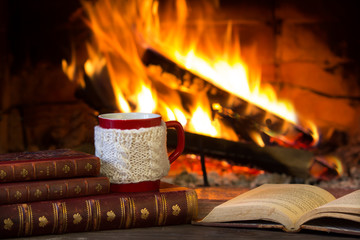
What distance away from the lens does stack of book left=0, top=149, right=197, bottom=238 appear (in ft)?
2.60

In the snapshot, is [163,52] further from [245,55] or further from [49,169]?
[49,169]

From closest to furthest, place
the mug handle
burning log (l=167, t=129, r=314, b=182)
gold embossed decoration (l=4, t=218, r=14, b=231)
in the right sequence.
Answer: gold embossed decoration (l=4, t=218, r=14, b=231) → the mug handle → burning log (l=167, t=129, r=314, b=182)

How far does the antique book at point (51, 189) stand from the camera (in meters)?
0.80

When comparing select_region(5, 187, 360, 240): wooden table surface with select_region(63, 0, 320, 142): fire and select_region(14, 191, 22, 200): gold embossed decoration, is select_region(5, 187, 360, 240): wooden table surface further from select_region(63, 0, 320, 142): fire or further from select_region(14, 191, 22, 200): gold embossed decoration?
select_region(63, 0, 320, 142): fire

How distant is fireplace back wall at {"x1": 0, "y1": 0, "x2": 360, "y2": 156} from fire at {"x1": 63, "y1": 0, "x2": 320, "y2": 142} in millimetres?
40

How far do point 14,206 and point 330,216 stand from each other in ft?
1.46

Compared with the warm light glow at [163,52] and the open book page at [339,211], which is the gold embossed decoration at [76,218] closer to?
the open book page at [339,211]

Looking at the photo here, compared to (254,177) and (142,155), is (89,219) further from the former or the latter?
(254,177)

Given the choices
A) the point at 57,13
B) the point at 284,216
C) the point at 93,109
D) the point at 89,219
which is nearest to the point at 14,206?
the point at 89,219

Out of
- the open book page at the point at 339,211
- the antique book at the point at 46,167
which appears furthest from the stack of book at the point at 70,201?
the open book page at the point at 339,211

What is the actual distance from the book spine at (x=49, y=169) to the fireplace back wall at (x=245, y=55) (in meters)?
0.93

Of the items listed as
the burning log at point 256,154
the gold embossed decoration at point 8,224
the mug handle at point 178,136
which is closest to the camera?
the gold embossed decoration at point 8,224

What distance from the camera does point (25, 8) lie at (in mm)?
1925

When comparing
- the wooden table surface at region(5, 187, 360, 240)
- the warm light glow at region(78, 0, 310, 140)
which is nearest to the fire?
the warm light glow at region(78, 0, 310, 140)
